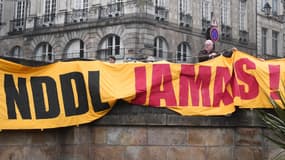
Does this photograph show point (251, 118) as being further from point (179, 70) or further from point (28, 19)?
point (28, 19)

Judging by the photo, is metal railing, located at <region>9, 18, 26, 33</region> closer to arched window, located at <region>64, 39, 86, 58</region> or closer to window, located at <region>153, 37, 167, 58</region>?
arched window, located at <region>64, 39, 86, 58</region>

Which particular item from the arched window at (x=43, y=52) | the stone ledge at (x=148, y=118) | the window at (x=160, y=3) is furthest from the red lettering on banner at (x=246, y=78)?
the arched window at (x=43, y=52)

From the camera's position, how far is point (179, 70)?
11.9 metres

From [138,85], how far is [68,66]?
164 cm

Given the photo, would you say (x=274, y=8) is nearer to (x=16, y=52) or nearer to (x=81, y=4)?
(x=81, y=4)

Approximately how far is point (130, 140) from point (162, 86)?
1.44 m

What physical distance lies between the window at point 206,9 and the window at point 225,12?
6.62ft

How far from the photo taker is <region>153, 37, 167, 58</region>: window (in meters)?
38.3

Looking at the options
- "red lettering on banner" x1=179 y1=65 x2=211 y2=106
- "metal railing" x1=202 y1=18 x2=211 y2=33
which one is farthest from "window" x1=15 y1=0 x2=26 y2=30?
"red lettering on banner" x1=179 y1=65 x2=211 y2=106

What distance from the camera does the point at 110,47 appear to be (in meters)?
38.3

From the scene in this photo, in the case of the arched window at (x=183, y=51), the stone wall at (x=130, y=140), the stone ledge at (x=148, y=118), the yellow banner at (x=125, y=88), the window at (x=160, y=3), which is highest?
the window at (x=160, y=3)

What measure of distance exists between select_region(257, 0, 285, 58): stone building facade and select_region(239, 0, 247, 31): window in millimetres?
2112

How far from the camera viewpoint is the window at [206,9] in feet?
145

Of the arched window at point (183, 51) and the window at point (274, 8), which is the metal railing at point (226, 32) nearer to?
the arched window at point (183, 51)
